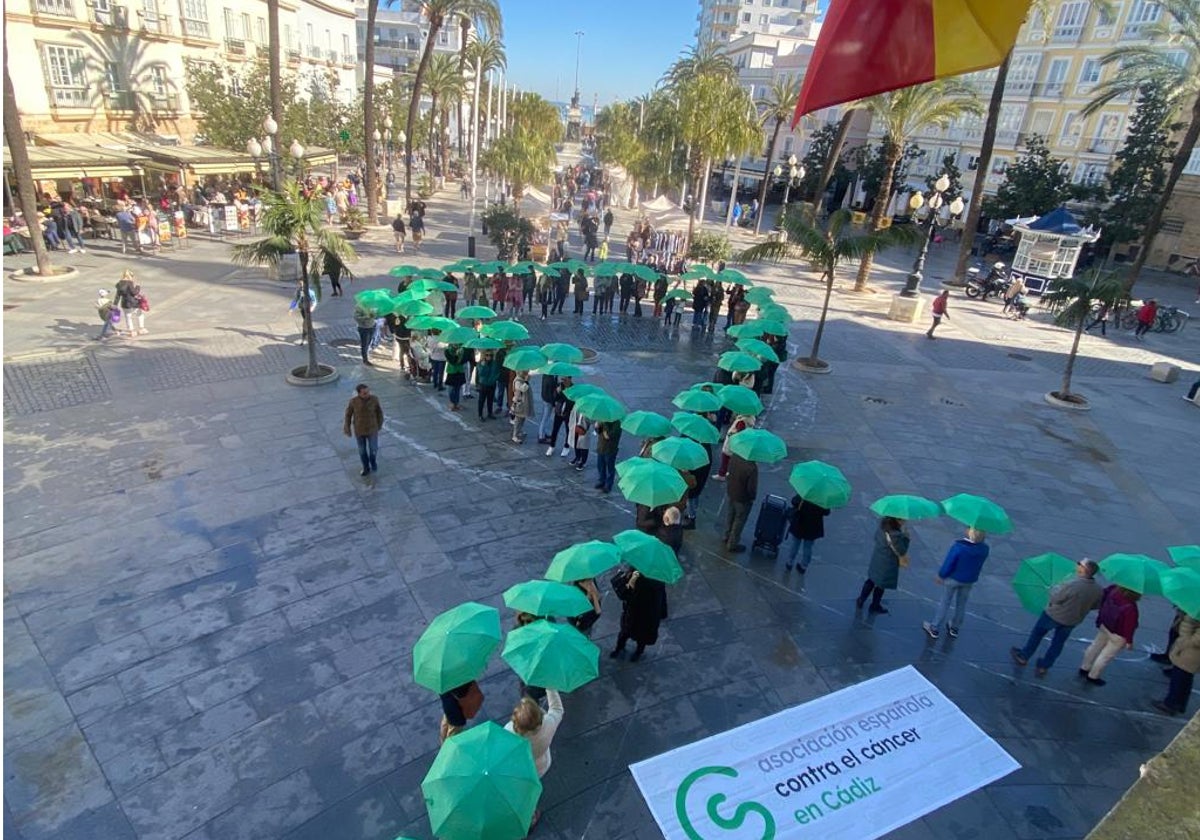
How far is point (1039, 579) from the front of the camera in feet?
28.3

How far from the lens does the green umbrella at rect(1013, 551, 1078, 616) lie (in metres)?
8.53

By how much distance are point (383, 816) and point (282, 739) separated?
136 centimetres

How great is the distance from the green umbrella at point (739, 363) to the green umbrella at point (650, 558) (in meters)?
5.85

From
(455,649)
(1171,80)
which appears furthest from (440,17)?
(455,649)

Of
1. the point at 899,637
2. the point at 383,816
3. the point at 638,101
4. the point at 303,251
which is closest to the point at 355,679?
the point at 383,816

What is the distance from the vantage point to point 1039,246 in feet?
101

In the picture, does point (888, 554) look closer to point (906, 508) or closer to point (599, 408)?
point (906, 508)

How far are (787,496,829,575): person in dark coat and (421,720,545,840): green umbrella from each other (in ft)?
18.1

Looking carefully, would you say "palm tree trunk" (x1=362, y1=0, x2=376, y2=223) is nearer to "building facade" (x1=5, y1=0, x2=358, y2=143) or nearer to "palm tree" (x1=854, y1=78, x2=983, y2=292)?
"building facade" (x1=5, y1=0, x2=358, y2=143)

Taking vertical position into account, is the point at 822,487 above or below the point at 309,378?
above

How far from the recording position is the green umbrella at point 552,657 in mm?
6168

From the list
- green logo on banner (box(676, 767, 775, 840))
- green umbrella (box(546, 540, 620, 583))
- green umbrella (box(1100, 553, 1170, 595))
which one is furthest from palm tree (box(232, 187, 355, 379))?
green umbrella (box(1100, 553, 1170, 595))

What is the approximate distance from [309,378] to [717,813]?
11.6 metres

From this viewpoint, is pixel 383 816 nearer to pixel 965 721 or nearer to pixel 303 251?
pixel 965 721
